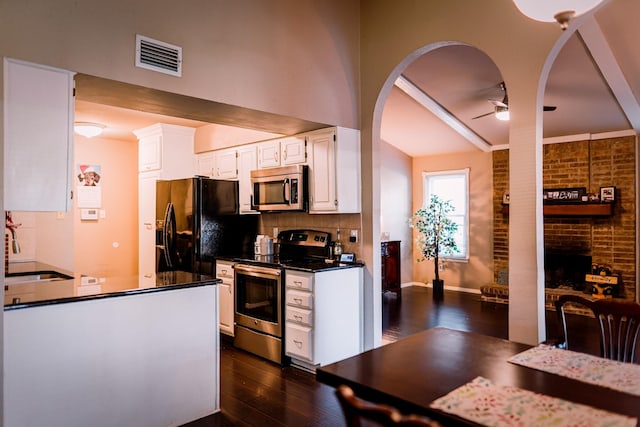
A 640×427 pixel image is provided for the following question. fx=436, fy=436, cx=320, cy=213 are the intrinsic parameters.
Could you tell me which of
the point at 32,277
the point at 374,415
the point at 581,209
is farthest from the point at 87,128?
the point at 581,209

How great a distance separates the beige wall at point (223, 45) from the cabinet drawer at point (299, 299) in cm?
148

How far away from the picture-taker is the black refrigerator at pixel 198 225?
4504 millimetres

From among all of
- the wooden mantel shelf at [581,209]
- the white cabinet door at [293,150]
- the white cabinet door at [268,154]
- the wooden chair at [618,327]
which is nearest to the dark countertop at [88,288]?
the white cabinet door at [293,150]

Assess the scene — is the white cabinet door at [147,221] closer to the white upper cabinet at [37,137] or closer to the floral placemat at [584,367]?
the white upper cabinet at [37,137]

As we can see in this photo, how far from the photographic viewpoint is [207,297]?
2.87 metres

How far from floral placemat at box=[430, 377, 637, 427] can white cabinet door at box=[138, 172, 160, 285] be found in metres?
4.66

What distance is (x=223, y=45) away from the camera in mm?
3041

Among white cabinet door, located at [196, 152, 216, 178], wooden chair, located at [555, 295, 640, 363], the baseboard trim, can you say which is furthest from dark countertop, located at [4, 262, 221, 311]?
the baseboard trim

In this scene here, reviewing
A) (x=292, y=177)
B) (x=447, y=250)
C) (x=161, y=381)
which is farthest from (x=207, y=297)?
(x=447, y=250)

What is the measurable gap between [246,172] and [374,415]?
411 centimetres

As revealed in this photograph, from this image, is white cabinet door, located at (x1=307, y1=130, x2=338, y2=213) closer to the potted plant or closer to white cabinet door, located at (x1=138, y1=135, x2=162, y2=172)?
white cabinet door, located at (x1=138, y1=135, x2=162, y2=172)

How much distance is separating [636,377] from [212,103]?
276 centimetres

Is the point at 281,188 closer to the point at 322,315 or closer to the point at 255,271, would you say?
the point at 255,271

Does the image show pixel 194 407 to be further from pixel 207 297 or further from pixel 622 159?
pixel 622 159
